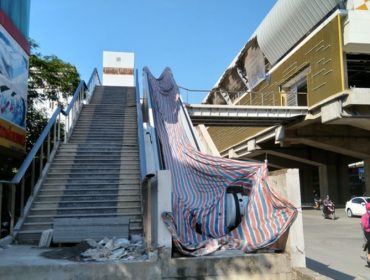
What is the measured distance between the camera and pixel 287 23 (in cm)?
2723

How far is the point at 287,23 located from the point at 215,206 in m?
22.5

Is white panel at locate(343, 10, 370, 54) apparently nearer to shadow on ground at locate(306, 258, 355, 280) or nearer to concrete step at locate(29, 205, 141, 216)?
shadow on ground at locate(306, 258, 355, 280)

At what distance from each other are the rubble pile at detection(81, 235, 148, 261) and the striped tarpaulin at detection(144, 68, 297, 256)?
668 millimetres

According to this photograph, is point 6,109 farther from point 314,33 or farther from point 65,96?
point 314,33

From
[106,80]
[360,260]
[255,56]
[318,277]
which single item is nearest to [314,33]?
[255,56]

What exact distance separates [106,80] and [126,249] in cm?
2482

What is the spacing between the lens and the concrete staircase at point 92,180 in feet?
27.1

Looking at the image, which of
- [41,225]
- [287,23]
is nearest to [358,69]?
[287,23]

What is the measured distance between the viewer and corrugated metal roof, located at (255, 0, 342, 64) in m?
24.2

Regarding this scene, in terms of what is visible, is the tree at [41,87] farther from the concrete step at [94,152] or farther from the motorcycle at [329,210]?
the motorcycle at [329,210]

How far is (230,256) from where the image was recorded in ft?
19.0

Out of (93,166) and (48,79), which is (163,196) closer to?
(93,166)

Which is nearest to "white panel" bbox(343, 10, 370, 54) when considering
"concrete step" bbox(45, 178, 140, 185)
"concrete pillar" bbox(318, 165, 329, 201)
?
"concrete pillar" bbox(318, 165, 329, 201)

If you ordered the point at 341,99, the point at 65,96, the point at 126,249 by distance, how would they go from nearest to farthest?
the point at 126,249 < the point at 65,96 < the point at 341,99
